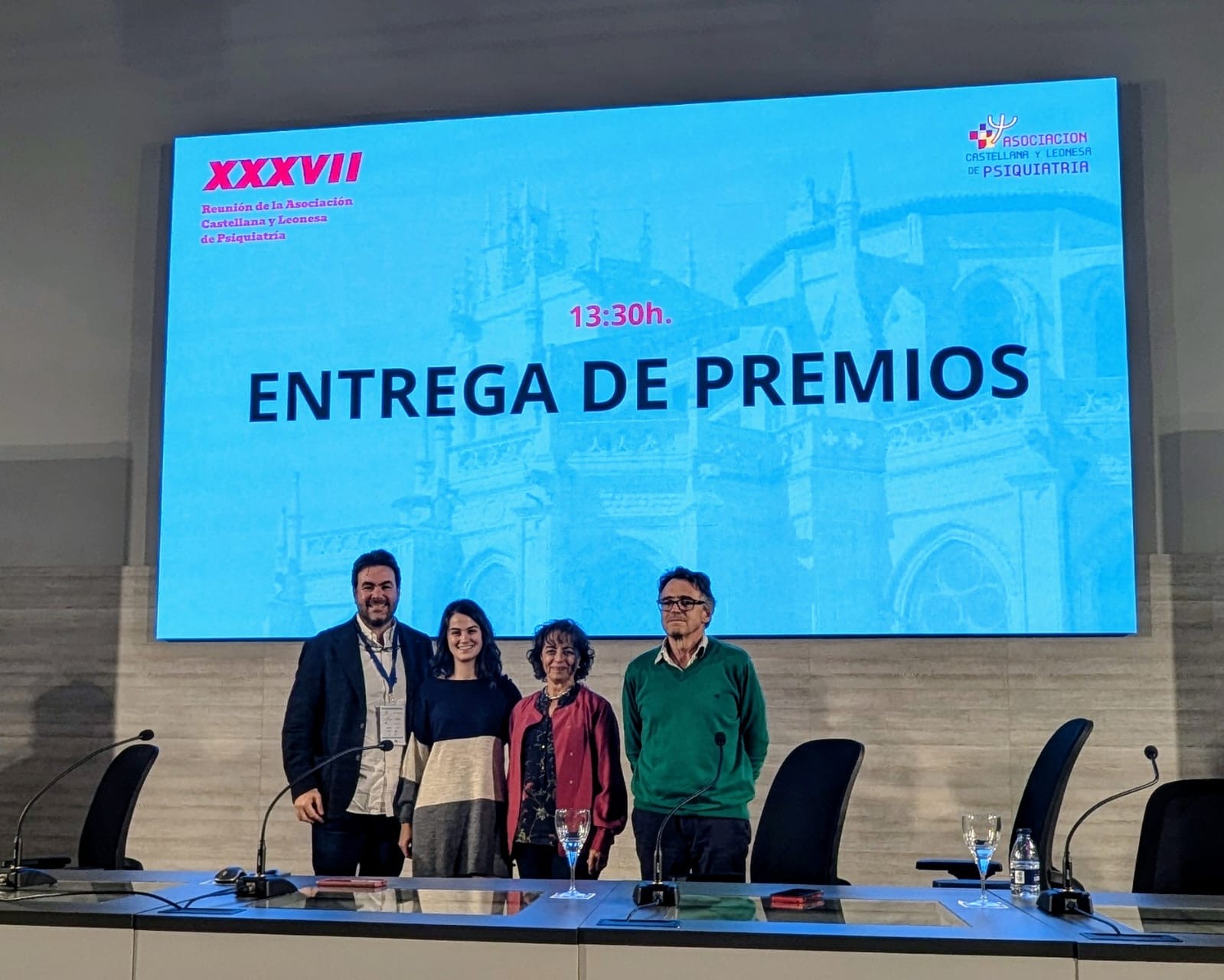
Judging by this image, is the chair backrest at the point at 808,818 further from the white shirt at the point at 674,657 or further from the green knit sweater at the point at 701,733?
the white shirt at the point at 674,657

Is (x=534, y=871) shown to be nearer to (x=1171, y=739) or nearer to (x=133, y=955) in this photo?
(x=133, y=955)

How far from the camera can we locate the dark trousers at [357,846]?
4711mm

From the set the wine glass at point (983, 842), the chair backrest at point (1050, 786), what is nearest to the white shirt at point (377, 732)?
the chair backrest at point (1050, 786)

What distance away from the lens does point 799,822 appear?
385 cm

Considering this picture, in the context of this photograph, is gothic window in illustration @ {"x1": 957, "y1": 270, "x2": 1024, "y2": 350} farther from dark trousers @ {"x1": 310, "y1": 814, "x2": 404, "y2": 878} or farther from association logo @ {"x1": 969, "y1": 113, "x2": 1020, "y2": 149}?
dark trousers @ {"x1": 310, "y1": 814, "x2": 404, "y2": 878}

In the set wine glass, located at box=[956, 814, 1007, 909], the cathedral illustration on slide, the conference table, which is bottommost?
the conference table

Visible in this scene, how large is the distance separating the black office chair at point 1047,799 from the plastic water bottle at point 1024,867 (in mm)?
189

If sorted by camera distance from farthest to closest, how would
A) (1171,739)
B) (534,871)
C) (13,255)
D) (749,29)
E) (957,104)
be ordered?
(13,255)
(749,29)
(957,104)
(1171,739)
(534,871)

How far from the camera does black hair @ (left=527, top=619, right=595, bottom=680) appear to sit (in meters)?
4.56

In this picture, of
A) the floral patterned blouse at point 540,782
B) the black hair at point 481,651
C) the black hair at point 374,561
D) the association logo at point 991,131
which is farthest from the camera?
the association logo at point 991,131

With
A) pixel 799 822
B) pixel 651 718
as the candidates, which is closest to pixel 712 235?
pixel 651 718

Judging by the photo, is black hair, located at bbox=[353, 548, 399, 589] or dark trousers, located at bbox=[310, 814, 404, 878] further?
black hair, located at bbox=[353, 548, 399, 589]

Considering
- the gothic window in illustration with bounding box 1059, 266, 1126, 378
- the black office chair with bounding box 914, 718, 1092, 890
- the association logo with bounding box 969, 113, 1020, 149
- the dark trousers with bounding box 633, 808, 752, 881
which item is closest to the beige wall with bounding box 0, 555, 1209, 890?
the gothic window in illustration with bounding box 1059, 266, 1126, 378

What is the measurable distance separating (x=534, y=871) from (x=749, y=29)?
3.75m
